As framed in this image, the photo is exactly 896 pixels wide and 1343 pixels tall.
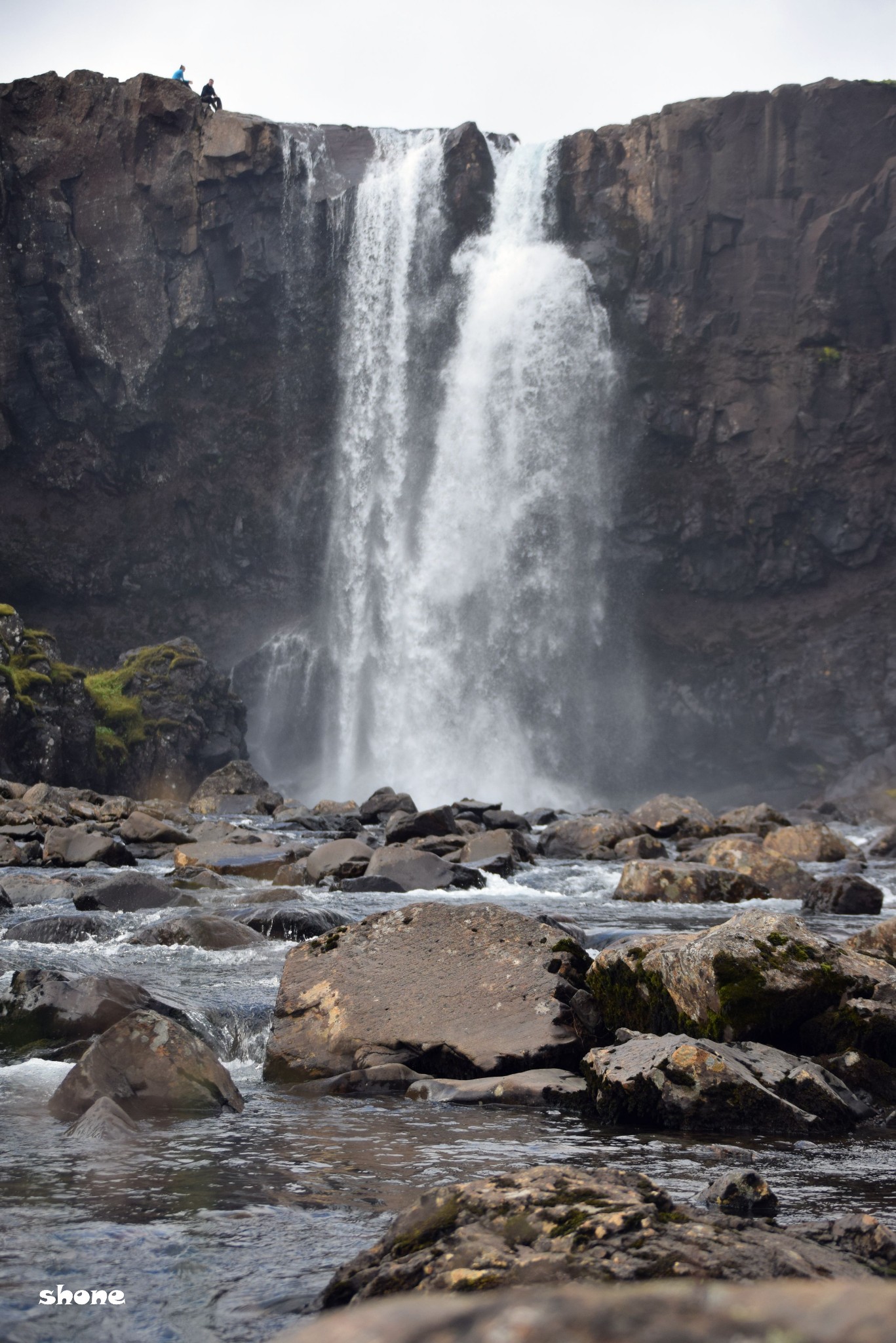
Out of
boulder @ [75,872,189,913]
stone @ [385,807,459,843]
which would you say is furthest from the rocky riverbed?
stone @ [385,807,459,843]

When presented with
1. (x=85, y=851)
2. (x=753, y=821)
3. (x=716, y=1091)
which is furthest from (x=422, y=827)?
(x=716, y=1091)

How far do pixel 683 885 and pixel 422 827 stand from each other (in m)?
7.07

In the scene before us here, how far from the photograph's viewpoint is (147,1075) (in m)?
5.89

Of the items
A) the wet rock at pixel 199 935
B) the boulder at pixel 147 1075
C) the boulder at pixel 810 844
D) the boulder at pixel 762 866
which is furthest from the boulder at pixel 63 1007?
the boulder at pixel 810 844

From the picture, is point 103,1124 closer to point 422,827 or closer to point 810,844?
point 422,827

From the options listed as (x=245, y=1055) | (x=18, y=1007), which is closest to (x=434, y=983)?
(x=245, y=1055)

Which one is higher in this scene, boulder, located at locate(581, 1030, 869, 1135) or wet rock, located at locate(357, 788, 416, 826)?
boulder, located at locate(581, 1030, 869, 1135)

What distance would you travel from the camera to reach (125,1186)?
4.48 m

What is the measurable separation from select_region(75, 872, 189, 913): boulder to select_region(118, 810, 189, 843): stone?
7.98m

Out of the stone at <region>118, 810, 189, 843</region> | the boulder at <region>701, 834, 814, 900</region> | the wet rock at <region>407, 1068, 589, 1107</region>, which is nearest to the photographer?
the wet rock at <region>407, 1068, 589, 1107</region>

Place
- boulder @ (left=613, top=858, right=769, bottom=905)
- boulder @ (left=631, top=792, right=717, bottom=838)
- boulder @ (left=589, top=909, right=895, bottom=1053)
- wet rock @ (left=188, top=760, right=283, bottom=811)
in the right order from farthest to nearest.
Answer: wet rock @ (left=188, top=760, right=283, bottom=811) < boulder @ (left=631, top=792, right=717, bottom=838) < boulder @ (left=613, top=858, right=769, bottom=905) < boulder @ (left=589, top=909, right=895, bottom=1053)

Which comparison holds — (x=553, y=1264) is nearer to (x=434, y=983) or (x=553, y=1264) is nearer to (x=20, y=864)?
A: (x=434, y=983)

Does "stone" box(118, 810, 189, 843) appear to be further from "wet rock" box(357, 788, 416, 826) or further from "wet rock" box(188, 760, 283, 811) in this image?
"wet rock" box(188, 760, 283, 811)

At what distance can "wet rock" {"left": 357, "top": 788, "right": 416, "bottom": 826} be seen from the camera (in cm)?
2869
